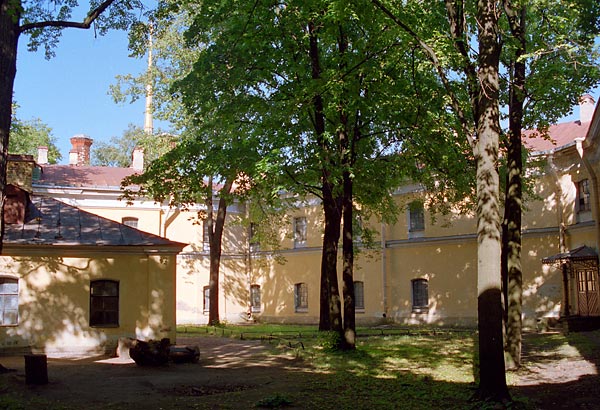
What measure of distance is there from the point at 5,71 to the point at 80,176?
24516mm

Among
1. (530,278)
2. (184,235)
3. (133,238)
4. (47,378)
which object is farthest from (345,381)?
(184,235)

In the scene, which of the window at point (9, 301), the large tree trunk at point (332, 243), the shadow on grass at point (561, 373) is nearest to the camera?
the shadow on grass at point (561, 373)

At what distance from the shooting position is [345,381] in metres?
12.7

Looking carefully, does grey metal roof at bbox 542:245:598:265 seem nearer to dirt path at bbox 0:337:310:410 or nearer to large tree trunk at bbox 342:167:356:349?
large tree trunk at bbox 342:167:356:349

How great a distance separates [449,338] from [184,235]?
1804cm

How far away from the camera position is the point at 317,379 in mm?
13000

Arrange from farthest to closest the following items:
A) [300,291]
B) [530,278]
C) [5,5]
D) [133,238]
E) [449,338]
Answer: [300,291]
[530,278]
[449,338]
[133,238]
[5,5]

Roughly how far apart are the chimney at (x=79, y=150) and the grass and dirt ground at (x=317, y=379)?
2410 cm

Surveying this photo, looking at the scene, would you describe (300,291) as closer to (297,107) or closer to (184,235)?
(184,235)

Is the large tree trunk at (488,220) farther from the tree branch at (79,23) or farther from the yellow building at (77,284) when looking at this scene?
the yellow building at (77,284)

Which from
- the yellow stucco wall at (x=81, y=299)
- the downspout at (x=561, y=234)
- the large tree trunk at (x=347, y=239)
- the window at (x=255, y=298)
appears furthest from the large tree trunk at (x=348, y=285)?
the window at (x=255, y=298)

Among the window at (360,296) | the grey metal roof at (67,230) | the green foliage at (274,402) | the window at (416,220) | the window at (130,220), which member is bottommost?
the green foliage at (274,402)

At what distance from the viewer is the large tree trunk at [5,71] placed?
1106 cm

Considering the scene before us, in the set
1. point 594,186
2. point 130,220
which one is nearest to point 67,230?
point 130,220
